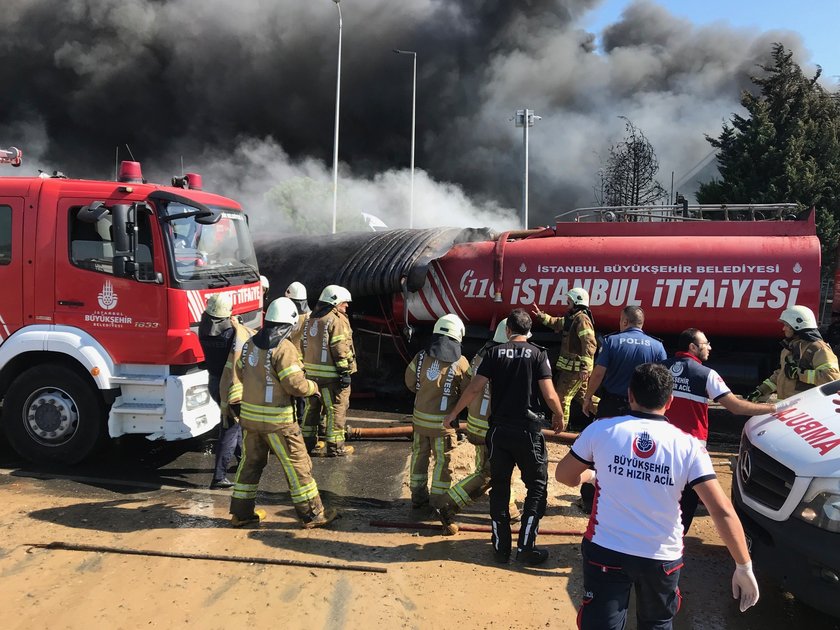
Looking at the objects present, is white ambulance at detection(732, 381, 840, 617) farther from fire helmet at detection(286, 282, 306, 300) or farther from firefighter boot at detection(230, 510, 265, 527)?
fire helmet at detection(286, 282, 306, 300)

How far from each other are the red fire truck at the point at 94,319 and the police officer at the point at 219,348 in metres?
0.26

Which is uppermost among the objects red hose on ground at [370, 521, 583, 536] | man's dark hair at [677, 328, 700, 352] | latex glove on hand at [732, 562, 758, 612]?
man's dark hair at [677, 328, 700, 352]

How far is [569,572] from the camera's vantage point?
365 centimetres

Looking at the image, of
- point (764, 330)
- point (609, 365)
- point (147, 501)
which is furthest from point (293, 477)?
point (764, 330)

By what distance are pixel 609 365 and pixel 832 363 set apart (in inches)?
64.0

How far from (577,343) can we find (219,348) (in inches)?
135

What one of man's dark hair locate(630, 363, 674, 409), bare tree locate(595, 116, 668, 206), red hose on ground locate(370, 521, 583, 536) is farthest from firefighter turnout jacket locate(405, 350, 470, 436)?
bare tree locate(595, 116, 668, 206)

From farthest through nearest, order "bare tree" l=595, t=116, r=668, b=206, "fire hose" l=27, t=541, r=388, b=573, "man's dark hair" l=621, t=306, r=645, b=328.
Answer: "bare tree" l=595, t=116, r=668, b=206 < "man's dark hair" l=621, t=306, r=645, b=328 < "fire hose" l=27, t=541, r=388, b=573

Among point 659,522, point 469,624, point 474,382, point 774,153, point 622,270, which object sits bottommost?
point 469,624

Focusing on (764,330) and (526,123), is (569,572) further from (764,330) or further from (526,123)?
(526,123)

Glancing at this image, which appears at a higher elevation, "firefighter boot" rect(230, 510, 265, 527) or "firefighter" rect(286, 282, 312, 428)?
"firefighter" rect(286, 282, 312, 428)

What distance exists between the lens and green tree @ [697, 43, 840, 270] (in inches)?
719

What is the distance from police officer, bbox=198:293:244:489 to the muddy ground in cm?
25

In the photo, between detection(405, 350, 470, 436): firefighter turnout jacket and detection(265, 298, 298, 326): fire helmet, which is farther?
detection(405, 350, 470, 436): firefighter turnout jacket
